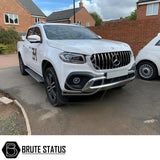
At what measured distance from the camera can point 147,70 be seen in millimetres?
4777

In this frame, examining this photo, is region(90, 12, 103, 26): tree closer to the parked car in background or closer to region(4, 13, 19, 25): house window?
region(4, 13, 19, 25): house window

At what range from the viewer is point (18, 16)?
69.7 ft

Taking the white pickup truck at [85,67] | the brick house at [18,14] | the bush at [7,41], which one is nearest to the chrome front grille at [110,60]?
the white pickup truck at [85,67]

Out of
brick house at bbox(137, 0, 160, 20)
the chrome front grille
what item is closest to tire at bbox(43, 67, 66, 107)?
the chrome front grille

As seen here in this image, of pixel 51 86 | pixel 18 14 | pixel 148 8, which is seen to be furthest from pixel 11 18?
pixel 51 86

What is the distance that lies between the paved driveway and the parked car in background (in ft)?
2.23

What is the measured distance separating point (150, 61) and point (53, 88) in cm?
331

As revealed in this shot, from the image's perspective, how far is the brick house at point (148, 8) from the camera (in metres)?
17.5

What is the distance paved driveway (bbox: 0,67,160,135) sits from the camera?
2.37m

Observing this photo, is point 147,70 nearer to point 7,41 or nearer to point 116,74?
point 116,74

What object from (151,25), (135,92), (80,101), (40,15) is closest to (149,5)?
(151,25)

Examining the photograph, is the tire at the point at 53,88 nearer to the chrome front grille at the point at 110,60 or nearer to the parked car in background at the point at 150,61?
the chrome front grille at the point at 110,60

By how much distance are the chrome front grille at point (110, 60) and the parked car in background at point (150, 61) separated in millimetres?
2001

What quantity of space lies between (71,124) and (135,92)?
2.13 meters
